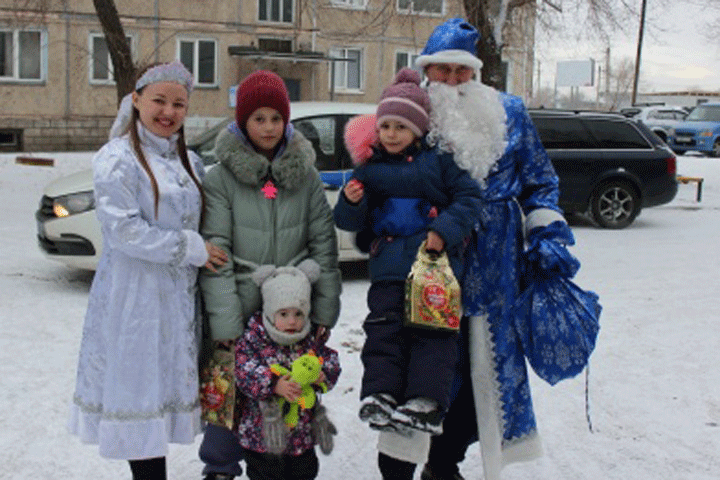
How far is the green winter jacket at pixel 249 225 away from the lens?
3.31 m

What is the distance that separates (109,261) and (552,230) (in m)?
1.72

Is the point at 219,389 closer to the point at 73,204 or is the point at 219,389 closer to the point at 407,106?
the point at 407,106

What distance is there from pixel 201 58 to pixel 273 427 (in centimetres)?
2722

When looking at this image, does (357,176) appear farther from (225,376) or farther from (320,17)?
(320,17)

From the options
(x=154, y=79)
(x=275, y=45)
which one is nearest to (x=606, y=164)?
(x=154, y=79)

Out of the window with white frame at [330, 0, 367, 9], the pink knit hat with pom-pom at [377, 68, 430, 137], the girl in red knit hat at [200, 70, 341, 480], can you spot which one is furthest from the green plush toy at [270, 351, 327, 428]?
the window with white frame at [330, 0, 367, 9]

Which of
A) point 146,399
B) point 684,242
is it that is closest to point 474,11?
point 684,242

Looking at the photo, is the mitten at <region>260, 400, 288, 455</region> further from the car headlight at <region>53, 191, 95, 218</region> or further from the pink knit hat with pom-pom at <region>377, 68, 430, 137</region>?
the car headlight at <region>53, 191, 95, 218</region>

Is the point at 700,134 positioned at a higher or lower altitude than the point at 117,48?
lower

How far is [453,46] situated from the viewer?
3.36 meters

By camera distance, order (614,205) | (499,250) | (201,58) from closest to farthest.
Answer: (499,250) < (614,205) < (201,58)

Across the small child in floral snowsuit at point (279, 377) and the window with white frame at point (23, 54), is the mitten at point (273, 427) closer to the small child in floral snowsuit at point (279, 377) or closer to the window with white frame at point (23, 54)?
the small child in floral snowsuit at point (279, 377)

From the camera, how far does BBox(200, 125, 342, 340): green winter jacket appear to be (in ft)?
10.9

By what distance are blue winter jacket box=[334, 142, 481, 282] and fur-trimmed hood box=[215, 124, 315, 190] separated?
0.78 ft
